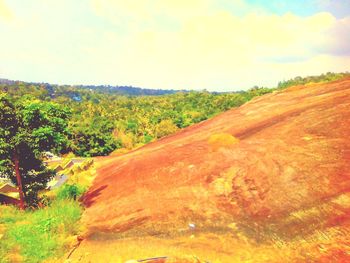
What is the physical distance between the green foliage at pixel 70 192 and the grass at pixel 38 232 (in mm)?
1582

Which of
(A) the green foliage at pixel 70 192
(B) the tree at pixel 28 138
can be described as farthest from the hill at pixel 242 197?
(B) the tree at pixel 28 138

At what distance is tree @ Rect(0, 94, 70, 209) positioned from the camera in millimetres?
13969

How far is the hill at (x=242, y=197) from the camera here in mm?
8008

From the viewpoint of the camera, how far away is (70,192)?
583 inches

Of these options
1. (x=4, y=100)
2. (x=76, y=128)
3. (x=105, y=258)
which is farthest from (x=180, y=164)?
(x=76, y=128)

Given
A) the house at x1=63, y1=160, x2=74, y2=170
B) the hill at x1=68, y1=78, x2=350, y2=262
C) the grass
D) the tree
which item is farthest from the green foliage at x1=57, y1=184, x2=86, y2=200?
the house at x1=63, y1=160, x2=74, y2=170

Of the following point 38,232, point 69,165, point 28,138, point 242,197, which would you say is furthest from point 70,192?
point 69,165

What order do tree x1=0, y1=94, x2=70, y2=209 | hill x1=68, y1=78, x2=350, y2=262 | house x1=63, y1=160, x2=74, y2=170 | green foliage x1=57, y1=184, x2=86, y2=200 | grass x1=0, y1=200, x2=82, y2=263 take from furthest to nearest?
house x1=63, y1=160, x2=74, y2=170, green foliage x1=57, y1=184, x2=86, y2=200, tree x1=0, y1=94, x2=70, y2=209, grass x1=0, y1=200, x2=82, y2=263, hill x1=68, y1=78, x2=350, y2=262

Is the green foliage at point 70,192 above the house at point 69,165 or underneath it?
above

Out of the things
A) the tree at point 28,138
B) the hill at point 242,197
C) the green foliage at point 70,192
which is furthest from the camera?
the green foliage at point 70,192

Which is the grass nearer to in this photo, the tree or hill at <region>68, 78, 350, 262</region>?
hill at <region>68, 78, 350, 262</region>

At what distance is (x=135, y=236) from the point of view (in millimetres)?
9422

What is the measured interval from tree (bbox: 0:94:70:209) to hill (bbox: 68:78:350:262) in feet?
9.06

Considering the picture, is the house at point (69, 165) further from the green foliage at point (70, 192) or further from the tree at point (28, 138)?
the green foliage at point (70, 192)
